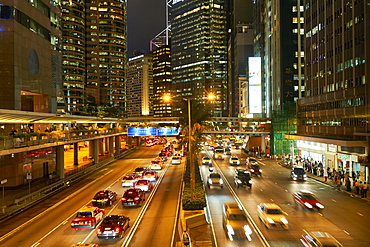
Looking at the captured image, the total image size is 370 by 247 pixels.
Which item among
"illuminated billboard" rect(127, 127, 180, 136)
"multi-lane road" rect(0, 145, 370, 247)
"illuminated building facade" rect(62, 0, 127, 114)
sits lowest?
"multi-lane road" rect(0, 145, 370, 247)

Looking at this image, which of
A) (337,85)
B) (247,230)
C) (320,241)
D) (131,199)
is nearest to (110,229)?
(247,230)

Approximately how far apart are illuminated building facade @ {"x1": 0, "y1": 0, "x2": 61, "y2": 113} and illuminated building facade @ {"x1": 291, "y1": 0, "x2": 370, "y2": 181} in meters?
42.2

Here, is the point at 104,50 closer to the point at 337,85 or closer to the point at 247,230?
the point at 337,85

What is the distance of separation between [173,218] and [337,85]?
38.5 m

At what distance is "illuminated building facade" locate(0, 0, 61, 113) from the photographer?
136ft

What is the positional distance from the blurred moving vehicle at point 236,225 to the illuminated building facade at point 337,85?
2609cm

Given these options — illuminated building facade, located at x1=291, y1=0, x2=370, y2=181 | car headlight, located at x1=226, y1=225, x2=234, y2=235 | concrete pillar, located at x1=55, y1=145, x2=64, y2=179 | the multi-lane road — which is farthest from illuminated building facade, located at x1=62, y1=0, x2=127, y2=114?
car headlight, located at x1=226, y1=225, x2=234, y2=235

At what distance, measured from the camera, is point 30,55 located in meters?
46.2

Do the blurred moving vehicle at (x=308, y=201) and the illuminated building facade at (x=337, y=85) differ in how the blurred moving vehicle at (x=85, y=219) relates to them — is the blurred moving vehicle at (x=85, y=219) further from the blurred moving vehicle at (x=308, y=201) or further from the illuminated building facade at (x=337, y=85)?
the illuminated building facade at (x=337, y=85)

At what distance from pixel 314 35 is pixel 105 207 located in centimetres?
5102

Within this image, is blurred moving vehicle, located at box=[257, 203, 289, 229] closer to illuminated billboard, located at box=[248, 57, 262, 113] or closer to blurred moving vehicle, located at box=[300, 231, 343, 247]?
blurred moving vehicle, located at box=[300, 231, 343, 247]

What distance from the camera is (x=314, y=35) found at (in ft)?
205

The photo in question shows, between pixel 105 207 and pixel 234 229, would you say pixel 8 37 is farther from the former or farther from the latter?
pixel 234 229

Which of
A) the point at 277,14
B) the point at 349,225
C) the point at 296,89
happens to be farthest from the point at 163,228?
the point at 277,14
